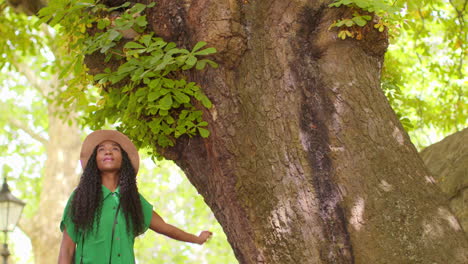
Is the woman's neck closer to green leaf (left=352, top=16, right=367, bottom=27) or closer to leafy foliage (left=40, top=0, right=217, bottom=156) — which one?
leafy foliage (left=40, top=0, right=217, bottom=156)

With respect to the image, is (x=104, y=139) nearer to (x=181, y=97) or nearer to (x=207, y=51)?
(x=181, y=97)

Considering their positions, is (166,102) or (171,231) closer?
(166,102)

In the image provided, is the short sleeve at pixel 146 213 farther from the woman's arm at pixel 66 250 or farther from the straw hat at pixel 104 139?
the woman's arm at pixel 66 250

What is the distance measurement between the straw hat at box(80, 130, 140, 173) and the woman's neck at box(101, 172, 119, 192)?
0.44 feet

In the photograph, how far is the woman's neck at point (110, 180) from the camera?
10.8 ft

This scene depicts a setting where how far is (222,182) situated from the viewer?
10.2ft

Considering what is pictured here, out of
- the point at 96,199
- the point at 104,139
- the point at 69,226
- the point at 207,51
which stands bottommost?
the point at 69,226

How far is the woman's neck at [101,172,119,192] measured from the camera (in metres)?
3.30

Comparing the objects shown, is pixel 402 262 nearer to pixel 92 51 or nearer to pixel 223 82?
pixel 223 82

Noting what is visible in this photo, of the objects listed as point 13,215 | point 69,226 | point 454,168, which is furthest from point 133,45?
point 13,215

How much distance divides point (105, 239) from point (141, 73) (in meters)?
0.95

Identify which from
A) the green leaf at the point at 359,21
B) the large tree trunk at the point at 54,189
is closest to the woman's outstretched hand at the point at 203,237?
the green leaf at the point at 359,21

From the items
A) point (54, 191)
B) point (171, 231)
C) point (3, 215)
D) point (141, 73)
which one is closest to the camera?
point (141, 73)

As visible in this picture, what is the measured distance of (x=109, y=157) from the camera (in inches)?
129
